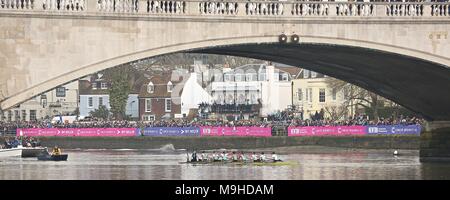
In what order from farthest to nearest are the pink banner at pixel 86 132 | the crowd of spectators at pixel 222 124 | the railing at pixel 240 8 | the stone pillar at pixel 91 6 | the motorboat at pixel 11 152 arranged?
1. the pink banner at pixel 86 132
2. the crowd of spectators at pixel 222 124
3. the motorboat at pixel 11 152
4. the stone pillar at pixel 91 6
5. the railing at pixel 240 8

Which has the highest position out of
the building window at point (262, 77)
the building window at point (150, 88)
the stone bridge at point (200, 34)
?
the stone bridge at point (200, 34)

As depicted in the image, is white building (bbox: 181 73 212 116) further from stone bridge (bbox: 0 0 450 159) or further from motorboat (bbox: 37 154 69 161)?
stone bridge (bbox: 0 0 450 159)

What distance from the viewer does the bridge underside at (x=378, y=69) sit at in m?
65.1

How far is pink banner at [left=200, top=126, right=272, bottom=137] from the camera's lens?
109750mm

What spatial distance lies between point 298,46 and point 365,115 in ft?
193

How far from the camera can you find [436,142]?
78.4 metres

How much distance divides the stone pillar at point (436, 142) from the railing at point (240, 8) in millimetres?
12991

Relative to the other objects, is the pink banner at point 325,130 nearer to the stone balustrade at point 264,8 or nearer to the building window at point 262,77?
the building window at point 262,77

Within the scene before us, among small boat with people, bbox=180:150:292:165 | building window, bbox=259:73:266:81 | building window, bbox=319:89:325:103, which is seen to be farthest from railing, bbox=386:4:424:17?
building window, bbox=259:73:266:81

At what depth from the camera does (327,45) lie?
63.2 meters

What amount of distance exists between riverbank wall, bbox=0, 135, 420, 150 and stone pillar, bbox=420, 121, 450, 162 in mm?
20585

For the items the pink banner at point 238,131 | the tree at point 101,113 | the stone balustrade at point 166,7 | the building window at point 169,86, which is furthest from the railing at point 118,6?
the building window at point 169,86
